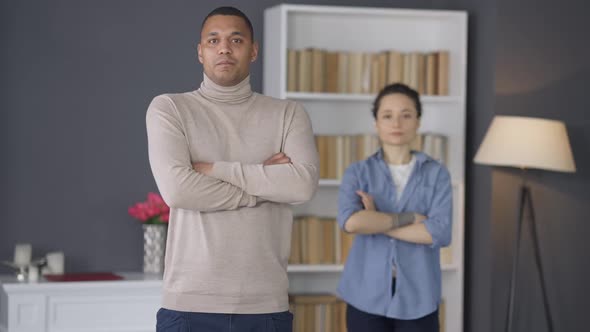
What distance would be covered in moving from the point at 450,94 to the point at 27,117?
2.25 metres

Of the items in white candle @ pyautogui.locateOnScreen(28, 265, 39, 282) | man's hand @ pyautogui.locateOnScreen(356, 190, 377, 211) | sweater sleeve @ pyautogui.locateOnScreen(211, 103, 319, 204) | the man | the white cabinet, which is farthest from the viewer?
white candle @ pyautogui.locateOnScreen(28, 265, 39, 282)

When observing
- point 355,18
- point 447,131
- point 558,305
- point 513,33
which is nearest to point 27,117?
point 355,18

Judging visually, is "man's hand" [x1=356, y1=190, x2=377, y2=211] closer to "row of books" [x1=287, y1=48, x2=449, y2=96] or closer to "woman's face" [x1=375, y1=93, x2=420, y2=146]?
"woman's face" [x1=375, y1=93, x2=420, y2=146]

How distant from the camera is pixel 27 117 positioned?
4652mm

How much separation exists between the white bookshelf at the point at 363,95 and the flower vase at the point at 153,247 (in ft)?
2.42

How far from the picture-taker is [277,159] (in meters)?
2.62

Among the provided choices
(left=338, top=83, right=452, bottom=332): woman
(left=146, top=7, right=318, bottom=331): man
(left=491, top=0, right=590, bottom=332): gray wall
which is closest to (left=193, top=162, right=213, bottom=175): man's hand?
(left=146, top=7, right=318, bottom=331): man

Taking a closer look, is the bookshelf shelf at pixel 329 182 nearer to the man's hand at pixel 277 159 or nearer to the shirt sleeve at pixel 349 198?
the shirt sleeve at pixel 349 198

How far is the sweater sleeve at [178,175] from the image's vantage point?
249cm

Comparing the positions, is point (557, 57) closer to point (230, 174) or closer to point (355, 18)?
point (355, 18)

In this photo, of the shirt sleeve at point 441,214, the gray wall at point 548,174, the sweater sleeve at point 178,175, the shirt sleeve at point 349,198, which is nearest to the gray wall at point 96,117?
the gray wall at point 548,174

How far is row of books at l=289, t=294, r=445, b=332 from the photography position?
4.79m

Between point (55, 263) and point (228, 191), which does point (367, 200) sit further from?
point (55, 263)

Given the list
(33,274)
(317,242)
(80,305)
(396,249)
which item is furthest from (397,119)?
(33,274)
